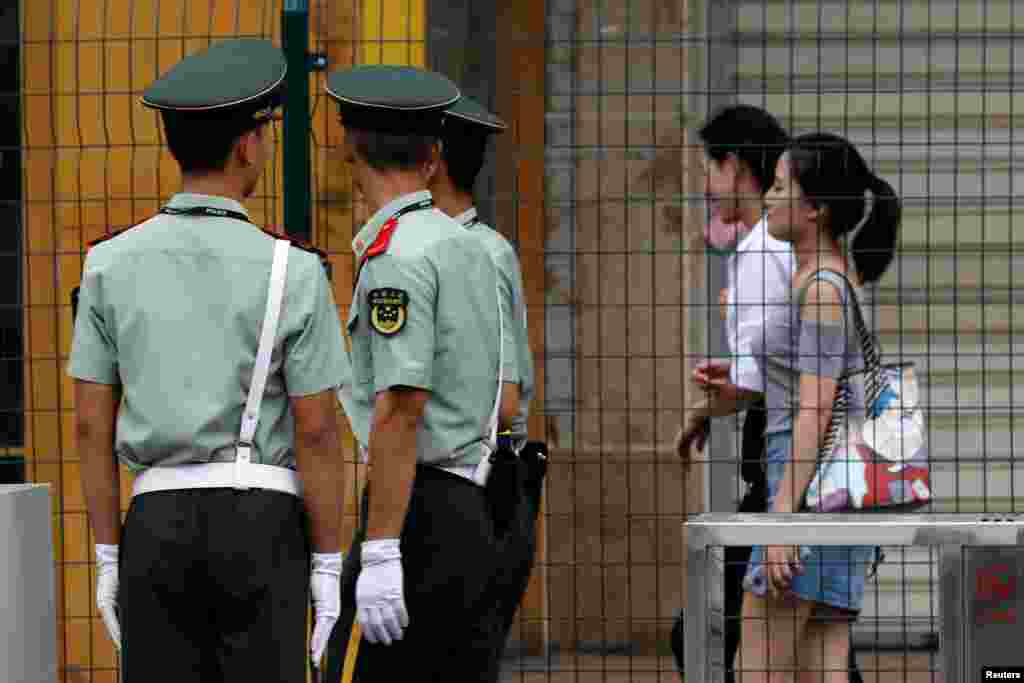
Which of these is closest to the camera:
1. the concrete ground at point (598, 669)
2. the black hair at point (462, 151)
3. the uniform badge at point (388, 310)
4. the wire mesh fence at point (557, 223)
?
the uniform badge at point (388, 310)

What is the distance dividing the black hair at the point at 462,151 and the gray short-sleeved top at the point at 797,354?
4.15ft

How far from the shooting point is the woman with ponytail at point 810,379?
633 cm

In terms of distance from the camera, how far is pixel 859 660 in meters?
7.90

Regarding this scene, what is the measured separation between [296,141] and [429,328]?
1.54m

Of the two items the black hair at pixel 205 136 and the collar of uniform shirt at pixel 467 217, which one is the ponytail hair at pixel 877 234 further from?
the black hair at pixel 205 136

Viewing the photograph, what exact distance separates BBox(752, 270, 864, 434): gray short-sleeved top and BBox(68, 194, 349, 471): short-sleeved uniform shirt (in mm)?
2269

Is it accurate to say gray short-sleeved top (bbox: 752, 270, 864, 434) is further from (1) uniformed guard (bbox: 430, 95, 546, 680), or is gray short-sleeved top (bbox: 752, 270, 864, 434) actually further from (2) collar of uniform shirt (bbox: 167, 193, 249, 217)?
(2) collar of uniform shirt (bbox: 167, 193, 249, 217)

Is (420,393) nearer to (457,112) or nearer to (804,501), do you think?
(457,112)

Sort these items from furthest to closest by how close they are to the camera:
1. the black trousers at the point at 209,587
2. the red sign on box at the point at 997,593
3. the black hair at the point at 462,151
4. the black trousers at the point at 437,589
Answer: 1. the black hair at the point at 462,151
2. the black trousers at the point at 437,589
3. the red sign on box at the point at 997,593
4. the black trousers at the point at 209,587

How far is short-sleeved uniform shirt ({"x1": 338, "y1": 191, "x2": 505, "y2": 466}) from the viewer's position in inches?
192

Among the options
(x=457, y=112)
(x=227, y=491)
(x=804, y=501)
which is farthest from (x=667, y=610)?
(x=227, y=491)

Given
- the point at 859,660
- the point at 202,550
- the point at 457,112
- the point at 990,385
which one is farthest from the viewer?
the point at 990,385

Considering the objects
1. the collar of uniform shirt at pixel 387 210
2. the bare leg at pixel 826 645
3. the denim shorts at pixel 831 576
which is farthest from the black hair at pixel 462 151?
the bare leg at pixel 826 645

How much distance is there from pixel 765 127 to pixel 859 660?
2150mm
